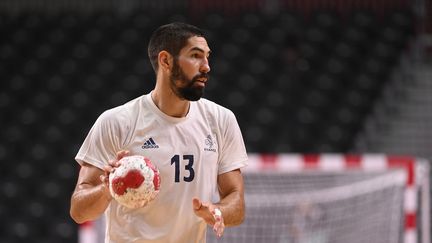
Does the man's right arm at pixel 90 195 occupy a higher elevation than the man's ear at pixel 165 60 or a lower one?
lower

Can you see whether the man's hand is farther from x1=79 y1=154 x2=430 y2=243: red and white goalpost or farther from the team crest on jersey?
x1=79 y1=154 x2=430 y2=243: red and white goalpost

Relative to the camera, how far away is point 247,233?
729 cm

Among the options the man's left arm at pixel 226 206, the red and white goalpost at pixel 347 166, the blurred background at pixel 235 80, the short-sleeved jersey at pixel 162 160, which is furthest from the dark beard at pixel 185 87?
the blurred background at pixel 235 80

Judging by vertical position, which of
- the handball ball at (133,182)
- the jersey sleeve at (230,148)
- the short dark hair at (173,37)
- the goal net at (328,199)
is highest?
the short dark hair at (173,37)

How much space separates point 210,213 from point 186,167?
1.58 feet

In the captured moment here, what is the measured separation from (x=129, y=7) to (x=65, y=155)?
359 centimetres

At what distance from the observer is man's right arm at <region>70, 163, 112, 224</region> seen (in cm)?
379

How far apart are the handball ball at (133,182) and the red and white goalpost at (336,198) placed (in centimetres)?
308

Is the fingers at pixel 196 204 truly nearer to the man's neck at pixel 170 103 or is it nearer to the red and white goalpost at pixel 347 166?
the man's neck at pixel 170 103

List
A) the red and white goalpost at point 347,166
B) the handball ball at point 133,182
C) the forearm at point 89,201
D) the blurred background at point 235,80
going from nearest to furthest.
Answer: the handball ball at point 133,182, the forearm at point 89,201, the red and white goalpost at point 347,166, the blurred background at point 235,80

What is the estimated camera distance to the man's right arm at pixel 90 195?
12.5 ft

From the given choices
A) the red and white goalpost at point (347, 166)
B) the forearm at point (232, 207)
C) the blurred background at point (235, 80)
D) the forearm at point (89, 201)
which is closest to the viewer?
the forearm at point (89, 201)

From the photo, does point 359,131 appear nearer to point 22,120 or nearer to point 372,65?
point 372,65

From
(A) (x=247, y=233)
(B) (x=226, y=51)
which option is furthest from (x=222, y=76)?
(A) (x=247, y=233)
